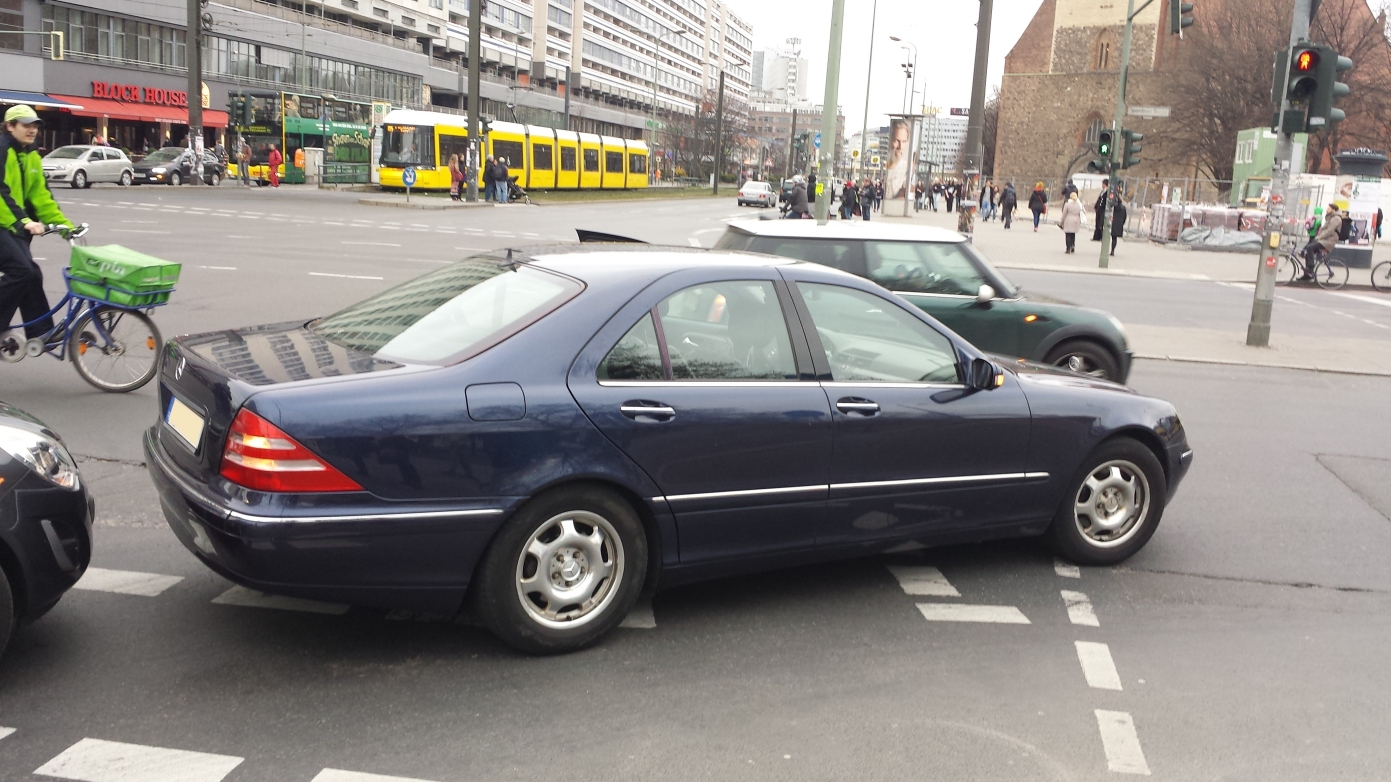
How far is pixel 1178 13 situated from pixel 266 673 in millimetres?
22773

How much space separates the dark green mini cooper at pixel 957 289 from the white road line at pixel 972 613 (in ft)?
14.8

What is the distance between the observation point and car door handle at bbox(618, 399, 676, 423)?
13.9 ft

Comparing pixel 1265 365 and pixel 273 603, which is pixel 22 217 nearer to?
pixel 273 603

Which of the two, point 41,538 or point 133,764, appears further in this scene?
point 41,538

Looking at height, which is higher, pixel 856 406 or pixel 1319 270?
pixel 856 406

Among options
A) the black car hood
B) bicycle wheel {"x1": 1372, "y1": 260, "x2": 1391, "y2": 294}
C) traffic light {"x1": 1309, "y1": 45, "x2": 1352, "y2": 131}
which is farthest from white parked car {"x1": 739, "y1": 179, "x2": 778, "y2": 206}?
the black car hood

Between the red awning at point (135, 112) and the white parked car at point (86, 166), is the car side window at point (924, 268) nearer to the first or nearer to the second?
the white parked car at point (86, 166)

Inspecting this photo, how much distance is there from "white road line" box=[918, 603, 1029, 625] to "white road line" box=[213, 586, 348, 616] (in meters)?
2.34

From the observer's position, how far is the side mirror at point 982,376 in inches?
198

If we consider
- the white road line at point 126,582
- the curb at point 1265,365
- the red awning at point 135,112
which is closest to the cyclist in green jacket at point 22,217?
the white road line at point 126,582

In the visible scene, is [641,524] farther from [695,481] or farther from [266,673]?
[266,673]

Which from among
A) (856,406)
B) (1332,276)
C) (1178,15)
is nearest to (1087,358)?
(856,406)

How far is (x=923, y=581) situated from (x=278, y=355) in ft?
9.44

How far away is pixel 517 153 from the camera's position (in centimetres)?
5278
